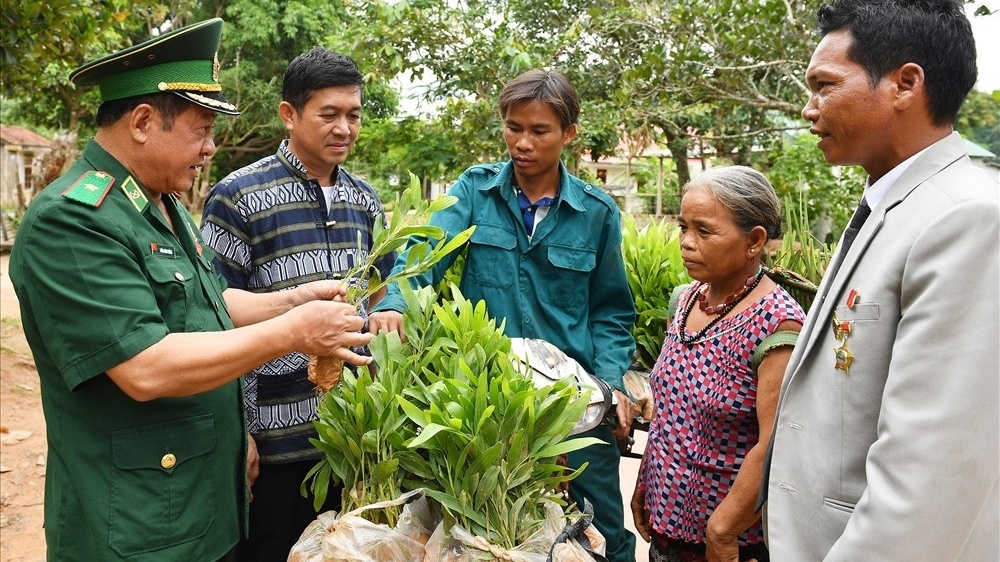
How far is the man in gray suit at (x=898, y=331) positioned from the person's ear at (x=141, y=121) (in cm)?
150

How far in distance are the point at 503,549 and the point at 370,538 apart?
298mm

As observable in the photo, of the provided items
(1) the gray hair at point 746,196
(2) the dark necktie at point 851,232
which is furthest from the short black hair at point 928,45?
(1) the gray hair at point 746,196

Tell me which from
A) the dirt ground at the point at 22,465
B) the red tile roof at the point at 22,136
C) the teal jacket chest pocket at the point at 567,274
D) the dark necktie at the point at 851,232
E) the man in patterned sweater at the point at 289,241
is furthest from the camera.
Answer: the red tile roof at the point at 22,136

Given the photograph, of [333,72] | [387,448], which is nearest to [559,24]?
[333,72]

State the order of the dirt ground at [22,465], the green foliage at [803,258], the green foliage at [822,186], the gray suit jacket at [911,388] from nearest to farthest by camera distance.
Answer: the gray suit jacket at [911,388] < the green foliage at [803,258] < the dirt ground at [22,465] < the green foliage at [822,186]

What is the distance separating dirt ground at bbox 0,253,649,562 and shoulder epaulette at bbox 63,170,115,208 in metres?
3.07

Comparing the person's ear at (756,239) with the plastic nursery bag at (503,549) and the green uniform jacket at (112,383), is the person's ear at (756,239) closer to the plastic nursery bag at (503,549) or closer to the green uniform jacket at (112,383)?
the plastic nursery bag at (503,549)

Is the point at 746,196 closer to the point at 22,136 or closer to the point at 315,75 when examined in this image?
the point at 315,75

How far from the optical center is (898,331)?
1251 mm

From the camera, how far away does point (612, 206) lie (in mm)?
2729

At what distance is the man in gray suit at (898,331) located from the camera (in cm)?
117

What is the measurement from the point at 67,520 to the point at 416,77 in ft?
23.4

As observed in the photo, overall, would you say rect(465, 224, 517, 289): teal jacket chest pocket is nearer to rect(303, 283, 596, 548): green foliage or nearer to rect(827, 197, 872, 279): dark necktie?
rect(303, 283, 596, 548): green foliage

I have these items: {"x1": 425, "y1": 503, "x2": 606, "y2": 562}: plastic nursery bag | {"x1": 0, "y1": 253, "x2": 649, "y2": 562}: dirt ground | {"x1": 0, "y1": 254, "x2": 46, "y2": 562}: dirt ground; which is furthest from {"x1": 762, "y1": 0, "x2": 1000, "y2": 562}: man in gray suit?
{"x1": 0, "y1": 254, "x2": 46, "y2": 562}: dirt ground
